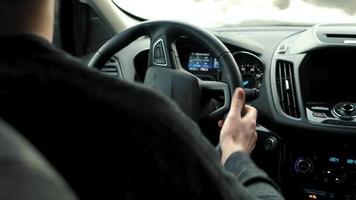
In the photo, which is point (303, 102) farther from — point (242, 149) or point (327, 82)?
point (242, 149)

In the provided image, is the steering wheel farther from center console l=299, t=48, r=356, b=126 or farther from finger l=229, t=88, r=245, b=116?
center console l=299, t=48, r=356, b=126

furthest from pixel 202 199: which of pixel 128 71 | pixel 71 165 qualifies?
pixel 128 71

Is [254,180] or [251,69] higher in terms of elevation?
[254,180]

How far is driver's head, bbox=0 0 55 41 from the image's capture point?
981mm

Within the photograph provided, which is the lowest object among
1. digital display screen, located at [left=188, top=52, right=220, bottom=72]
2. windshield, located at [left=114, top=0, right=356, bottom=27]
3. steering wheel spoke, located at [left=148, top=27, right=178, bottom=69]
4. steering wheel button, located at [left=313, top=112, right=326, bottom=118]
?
steering wheel button, located at [left=313, top=112, right=326, bottom=118]

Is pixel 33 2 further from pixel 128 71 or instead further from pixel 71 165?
pixel 128 71

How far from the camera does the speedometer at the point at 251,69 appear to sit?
2.99 metres

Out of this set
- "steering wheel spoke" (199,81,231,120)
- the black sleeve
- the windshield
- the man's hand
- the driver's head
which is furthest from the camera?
the windshield

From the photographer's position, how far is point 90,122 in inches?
40.4

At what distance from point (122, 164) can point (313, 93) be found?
211 cm

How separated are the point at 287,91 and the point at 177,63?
92cm

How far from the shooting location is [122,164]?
3.35 feet

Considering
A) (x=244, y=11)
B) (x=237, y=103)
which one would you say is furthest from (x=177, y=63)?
(x=244, y=11)

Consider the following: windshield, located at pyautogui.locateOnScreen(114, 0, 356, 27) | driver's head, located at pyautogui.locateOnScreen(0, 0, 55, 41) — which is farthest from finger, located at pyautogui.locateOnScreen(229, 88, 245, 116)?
windshield, located at pyautogui.locateOnScreen(114, 0, 356, 27)
